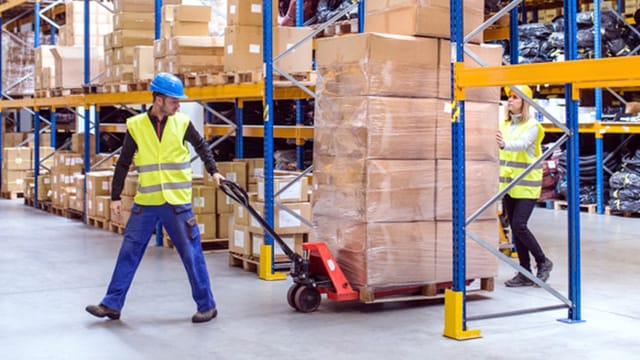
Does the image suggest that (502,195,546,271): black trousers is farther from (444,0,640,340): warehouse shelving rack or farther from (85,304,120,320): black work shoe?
(85,304,120,320): black work shoe

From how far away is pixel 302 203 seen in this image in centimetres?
894

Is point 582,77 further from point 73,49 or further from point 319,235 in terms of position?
point 73,49

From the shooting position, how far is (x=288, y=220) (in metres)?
8.91

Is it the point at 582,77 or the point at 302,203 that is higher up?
the point at 582,77

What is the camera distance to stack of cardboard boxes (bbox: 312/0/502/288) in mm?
6945

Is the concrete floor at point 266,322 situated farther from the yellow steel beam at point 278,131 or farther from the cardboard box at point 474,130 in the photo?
the yellow steel beam at point 278,131

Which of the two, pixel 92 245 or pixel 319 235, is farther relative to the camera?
pixel 92 245

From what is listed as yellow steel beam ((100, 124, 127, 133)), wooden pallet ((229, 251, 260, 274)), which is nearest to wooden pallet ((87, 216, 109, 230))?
yellow steel beam ((100, 124, 127, 133))

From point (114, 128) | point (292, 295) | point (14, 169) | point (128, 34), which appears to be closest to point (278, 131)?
point (128, 34)

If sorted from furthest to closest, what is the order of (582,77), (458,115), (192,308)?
(192,308) < (458,115) < (582,77)

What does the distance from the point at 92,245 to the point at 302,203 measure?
10.9 feet

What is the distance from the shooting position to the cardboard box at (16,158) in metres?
17.5

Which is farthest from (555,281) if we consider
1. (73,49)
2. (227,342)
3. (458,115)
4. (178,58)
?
(73,49)

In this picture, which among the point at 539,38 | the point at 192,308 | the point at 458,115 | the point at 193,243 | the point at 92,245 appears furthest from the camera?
the point at 539,38
